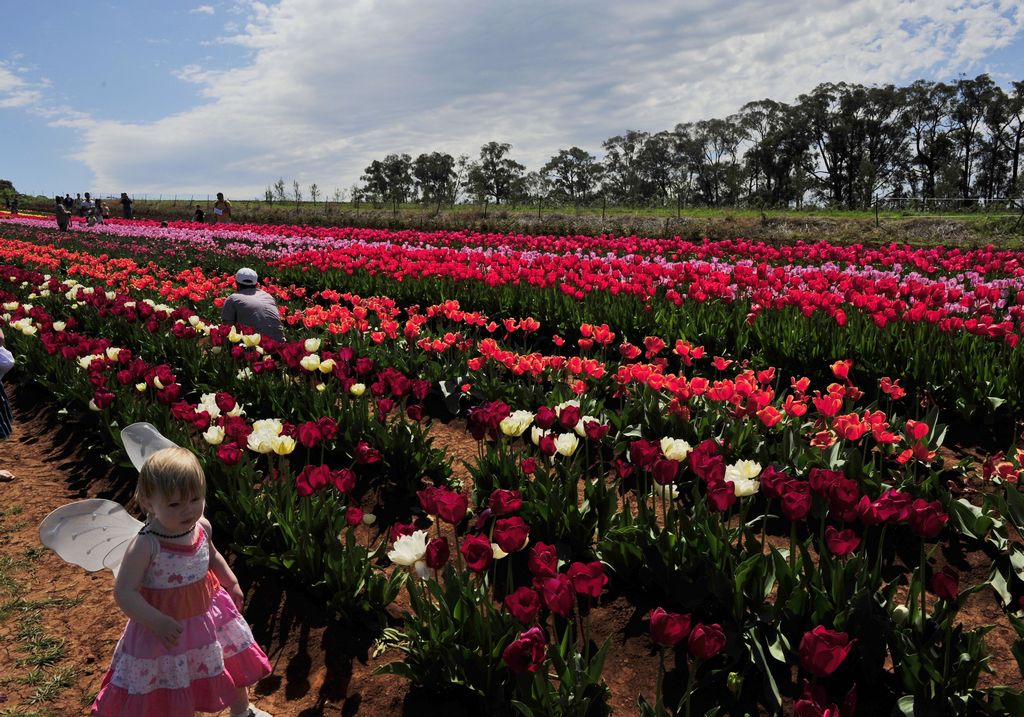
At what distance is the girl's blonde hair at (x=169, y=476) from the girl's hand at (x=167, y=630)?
396 mm

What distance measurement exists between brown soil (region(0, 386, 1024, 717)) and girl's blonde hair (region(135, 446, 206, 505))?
1.18m

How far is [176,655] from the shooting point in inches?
92.7

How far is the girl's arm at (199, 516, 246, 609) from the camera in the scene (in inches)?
99.1

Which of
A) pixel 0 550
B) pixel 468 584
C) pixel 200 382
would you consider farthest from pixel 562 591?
pixel 200 382

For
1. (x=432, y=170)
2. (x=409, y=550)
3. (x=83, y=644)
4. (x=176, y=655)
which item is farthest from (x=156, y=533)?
(x=432, y=170)

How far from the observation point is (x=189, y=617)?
2.40m

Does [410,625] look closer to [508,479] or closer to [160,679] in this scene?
[160,679]

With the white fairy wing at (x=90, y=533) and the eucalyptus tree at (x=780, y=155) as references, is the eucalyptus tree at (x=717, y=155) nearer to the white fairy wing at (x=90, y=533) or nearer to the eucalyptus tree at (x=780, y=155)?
the eucalyptus tree at (x=780, y=155)

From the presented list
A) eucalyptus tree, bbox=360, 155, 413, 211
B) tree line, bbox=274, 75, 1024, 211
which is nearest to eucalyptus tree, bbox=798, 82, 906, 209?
tree line, bbox=274, 75, 1024, 211

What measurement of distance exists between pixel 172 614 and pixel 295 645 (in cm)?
94

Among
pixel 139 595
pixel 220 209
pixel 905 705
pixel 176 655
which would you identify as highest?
pixel 220 209

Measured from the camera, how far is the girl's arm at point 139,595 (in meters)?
2.21

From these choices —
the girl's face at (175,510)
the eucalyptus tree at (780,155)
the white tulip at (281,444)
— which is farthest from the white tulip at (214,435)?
the eucalyptus tree at (780,155)

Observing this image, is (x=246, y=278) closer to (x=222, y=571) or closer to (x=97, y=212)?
(x=222, y=571)
